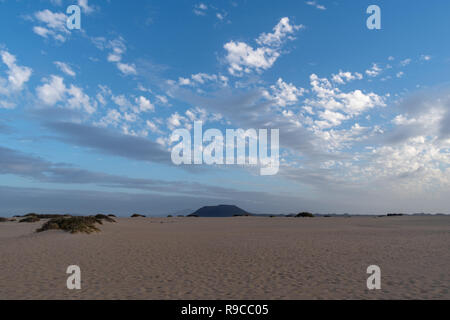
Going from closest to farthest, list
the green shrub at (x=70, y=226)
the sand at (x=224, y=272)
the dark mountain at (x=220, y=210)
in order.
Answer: the sand at (x=224, y=272) < the green shrub at (x=70, y=226) < the dark mountain at (x=220, y=210)

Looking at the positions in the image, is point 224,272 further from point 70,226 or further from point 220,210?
point 220,210

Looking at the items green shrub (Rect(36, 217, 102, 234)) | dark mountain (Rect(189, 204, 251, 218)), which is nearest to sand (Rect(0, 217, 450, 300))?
green shrub (Rect(36, 217, 102, 234))

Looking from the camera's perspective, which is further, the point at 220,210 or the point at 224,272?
the point at 220,210

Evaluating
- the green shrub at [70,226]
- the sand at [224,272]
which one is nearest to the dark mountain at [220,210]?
the green shrub at [70,226]

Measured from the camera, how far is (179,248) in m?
20.2

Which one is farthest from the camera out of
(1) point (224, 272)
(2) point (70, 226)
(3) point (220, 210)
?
(3) point (220, 210)

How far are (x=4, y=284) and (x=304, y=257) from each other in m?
13.4

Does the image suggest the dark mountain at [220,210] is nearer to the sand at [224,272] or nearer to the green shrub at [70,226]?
the green shrub at [70,226]

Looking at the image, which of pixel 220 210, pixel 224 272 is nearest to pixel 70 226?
pixel 224 272

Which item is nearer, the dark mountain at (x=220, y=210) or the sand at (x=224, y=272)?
the sand at (x=224, y=272)

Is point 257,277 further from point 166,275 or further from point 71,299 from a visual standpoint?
point 71,299

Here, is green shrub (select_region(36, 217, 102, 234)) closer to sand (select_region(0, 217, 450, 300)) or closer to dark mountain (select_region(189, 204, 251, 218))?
sand (select_region(0, 217, 450, 300))

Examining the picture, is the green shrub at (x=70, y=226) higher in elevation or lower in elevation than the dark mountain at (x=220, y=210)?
higher
